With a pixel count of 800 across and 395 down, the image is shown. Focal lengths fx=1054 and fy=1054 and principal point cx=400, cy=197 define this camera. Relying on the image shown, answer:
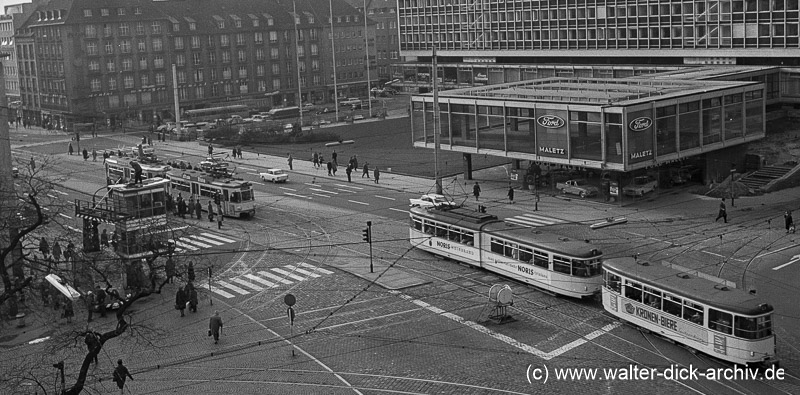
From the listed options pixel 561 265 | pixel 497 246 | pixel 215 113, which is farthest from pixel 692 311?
pixel 215 113

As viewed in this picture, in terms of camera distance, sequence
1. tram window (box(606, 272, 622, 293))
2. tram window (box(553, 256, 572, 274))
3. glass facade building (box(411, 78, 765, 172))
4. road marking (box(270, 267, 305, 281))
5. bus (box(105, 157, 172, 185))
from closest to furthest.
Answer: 1. tram window (box(606, 272, 622, 293))
2. tram window (box(553, 256, 572, 274))
3. road marking (box(270, 267, 305, 281))
4. glass facade building (box(411, 78, 765, 172))
5. bus (box(105, 157, 172, 185))

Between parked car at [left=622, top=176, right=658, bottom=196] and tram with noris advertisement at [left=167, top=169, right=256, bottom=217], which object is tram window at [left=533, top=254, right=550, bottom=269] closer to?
parked car at [left=622, top=176, right=658, bottom=196]

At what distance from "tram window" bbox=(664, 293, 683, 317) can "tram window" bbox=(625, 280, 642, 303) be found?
143 cm

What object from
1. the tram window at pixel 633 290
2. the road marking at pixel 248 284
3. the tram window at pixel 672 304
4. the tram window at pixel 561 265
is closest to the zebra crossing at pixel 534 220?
A: the tram window at pixel 561 265

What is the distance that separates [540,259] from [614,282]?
4.87m

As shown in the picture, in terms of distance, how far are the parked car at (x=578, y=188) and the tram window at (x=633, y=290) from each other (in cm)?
2609

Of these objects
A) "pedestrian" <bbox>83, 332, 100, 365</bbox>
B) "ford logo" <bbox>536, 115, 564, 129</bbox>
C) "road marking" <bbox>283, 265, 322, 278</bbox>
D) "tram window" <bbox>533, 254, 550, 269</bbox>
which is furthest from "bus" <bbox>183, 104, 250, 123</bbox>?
"pedestrian" <bbox>83, 332, 100, 365</bbox>


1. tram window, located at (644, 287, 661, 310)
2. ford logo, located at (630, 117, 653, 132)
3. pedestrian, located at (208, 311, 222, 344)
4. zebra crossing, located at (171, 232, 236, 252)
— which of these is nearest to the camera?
tram window, located at (644, 287, 661, 310)

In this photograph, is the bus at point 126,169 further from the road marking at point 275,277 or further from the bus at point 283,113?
the bus at point 283,113

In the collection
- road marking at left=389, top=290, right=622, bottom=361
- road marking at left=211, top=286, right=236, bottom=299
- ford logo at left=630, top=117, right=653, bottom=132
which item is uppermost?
ford logo at left=630, top=117, right=653, bottom=132

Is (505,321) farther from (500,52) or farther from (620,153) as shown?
(500,52)

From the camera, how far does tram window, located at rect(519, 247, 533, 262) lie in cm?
4181

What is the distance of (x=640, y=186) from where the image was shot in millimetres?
60344

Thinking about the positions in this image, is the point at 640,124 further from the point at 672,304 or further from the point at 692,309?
the point at 692,309
